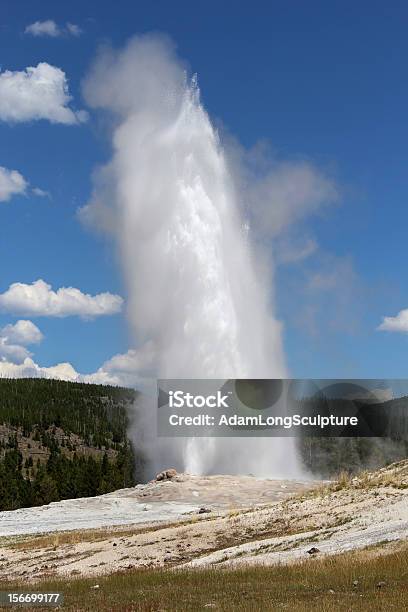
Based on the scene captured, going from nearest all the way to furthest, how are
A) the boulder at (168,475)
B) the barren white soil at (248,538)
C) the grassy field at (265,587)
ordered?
the grassy field at (265,587) → the barren white soil at (248,538) → the boulder at (168,475)

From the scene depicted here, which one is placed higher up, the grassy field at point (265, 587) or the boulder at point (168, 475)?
the boulder at point (168, 475)

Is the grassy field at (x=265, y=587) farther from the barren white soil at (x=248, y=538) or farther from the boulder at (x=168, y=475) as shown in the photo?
the boulder at (x=168, y=475)

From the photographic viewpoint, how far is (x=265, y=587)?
50.6 ft

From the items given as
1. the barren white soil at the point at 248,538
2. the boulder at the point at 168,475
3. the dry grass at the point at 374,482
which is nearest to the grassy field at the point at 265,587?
the barren white soil at the point at 248,538

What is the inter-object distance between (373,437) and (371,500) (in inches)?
2864

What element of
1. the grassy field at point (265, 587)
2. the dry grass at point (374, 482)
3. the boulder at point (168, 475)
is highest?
the boulder at point (168, 475)

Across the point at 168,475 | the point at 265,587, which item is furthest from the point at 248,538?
the point at 168,475

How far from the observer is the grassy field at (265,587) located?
13359mm

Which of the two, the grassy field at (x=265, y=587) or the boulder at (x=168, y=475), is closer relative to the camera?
the grassy field at (x=265, y=587)

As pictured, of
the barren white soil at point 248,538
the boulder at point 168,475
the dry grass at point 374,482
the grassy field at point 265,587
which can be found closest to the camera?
the grassy field at point 265,587

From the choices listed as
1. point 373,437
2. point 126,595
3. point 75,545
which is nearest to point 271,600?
point 126,595

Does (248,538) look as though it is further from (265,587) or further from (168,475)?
(168,475)

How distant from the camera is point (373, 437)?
96.9 m

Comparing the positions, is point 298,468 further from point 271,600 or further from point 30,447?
point 30,447
